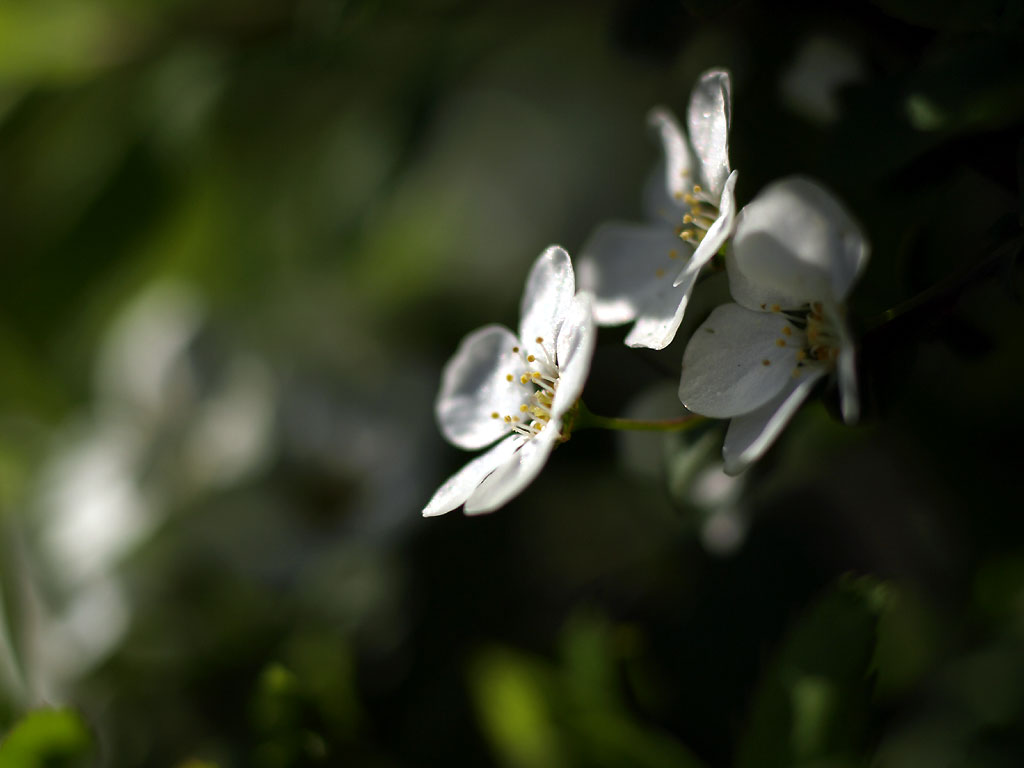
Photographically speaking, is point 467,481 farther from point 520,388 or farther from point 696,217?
point 696,217

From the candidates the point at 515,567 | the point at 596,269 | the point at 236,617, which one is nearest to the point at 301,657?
the point at 236,617

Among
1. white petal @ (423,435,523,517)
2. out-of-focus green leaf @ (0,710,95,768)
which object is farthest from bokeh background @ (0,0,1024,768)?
white petal @ (423,435,523,517)

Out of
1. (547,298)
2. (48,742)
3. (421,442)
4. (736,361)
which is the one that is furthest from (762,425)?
(421,442)

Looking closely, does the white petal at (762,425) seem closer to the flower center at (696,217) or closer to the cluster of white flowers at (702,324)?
the cluster of white flowers at (702,324)

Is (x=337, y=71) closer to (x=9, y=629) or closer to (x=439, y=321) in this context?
(x=439, y=321)

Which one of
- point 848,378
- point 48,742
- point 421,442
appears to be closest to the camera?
point 848,378

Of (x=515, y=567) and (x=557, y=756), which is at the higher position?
(x=557, y=756)

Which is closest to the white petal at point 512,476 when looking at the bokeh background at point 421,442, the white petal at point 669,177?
the bokeh background at point 421,442
